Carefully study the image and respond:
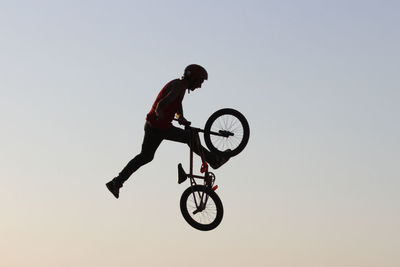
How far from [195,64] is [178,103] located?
33.5 inches

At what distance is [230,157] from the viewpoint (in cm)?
2209

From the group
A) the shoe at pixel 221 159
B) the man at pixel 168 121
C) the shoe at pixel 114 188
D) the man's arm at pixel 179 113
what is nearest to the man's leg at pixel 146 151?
the man at pixel 168 121

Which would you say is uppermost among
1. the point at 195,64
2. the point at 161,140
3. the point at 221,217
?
the point at 195,64

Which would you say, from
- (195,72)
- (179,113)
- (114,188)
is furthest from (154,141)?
(195,72)

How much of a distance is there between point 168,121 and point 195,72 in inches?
42.0

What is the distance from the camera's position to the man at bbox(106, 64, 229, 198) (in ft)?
69.7

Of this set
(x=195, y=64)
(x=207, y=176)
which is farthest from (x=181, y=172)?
(x=195, y=64)

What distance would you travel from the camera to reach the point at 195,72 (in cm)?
2138

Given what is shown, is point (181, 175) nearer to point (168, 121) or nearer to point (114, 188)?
point (168, 121)

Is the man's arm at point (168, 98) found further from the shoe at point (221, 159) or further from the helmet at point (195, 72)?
the shoe at point (221, 159)

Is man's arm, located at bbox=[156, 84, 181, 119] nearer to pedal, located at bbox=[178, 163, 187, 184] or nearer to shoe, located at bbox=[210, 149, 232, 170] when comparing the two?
pedal, located at bbox=[178, 163, 187, 184]

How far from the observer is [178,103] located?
21.3m

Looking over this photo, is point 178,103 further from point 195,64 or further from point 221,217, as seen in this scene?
point 221,217

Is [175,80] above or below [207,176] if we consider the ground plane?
above
